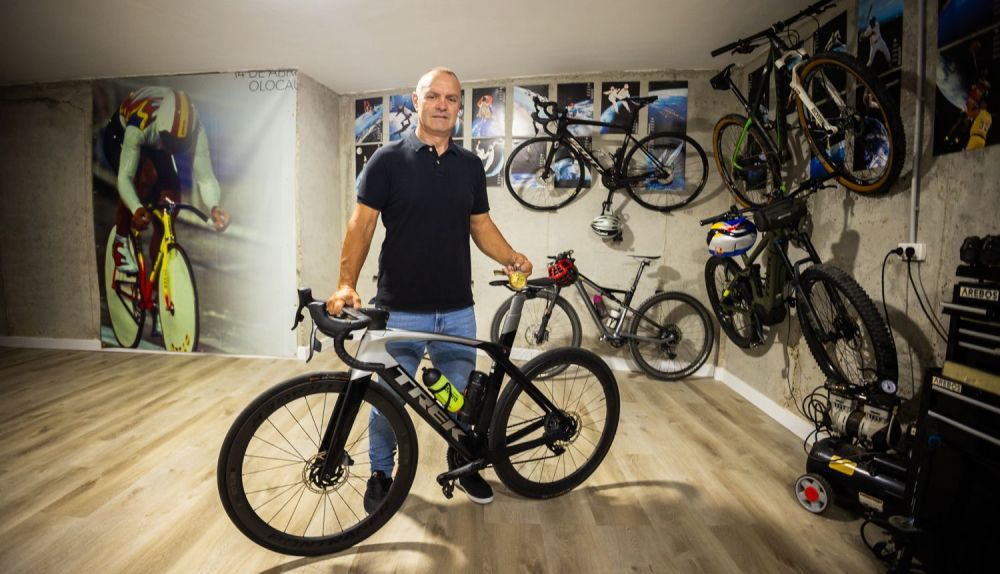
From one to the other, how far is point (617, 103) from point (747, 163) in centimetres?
127

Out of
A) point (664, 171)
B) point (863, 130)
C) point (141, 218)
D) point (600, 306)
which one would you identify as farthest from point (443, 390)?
point (141, 218)

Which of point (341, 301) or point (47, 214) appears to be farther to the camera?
point (47, 214)

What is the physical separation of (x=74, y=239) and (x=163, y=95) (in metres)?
1.69

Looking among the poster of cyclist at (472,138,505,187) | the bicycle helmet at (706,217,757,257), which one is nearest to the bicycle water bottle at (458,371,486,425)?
the bicycle helmet at (706,217,757,257)

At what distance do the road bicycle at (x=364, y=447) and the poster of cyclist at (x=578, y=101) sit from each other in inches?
101

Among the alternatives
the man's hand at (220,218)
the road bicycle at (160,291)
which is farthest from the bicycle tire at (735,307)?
the road bicycle at (160,291)

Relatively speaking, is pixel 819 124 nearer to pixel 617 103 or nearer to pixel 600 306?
pixel 617 103

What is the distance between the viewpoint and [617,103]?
3801 mm

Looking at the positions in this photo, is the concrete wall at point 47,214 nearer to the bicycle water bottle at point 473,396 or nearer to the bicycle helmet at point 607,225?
the bicycle water bottle at point 473,396

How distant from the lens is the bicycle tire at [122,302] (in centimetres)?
426

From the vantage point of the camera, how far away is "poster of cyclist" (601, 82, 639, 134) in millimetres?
3785

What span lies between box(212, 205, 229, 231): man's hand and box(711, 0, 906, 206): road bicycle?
408cm

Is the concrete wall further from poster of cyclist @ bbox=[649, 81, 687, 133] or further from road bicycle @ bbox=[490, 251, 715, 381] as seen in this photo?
poster of cyclist @ bbox=[649, 81, 687, 133]

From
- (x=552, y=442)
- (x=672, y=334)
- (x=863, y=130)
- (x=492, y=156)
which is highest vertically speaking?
(x=492, y=156)
